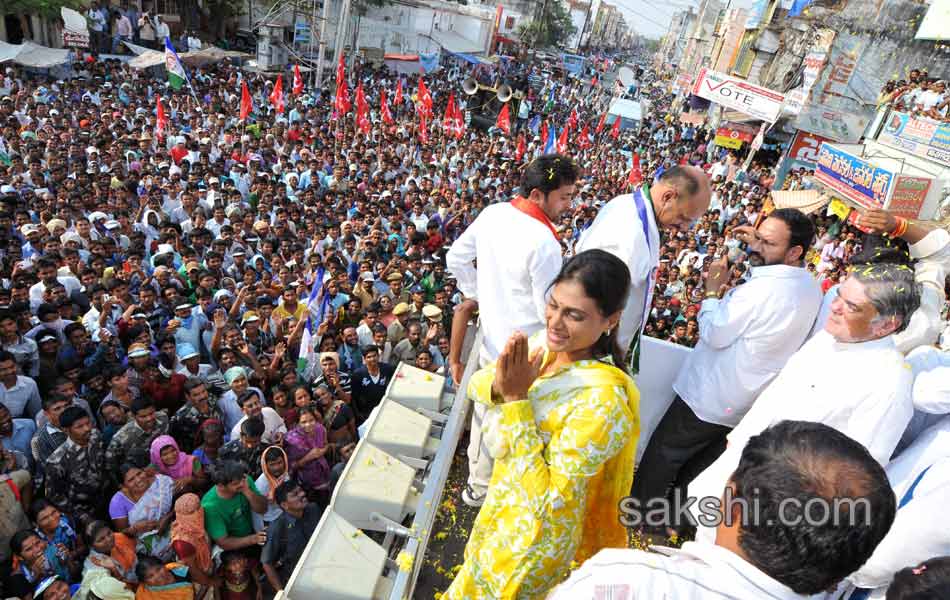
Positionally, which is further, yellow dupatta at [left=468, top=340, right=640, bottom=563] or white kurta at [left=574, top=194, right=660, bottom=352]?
white kurta at [left=574, top=194, right=660, bottom=352]

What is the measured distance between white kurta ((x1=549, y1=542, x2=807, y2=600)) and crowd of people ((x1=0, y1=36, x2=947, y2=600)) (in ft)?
0.20

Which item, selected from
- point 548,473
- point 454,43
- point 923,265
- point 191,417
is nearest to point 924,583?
point 548,473

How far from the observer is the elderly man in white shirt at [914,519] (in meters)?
1.62

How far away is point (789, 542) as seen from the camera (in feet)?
3.05

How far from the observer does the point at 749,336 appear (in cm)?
244

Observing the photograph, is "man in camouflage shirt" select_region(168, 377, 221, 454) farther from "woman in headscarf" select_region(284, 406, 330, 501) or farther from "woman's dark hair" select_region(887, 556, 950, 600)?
"woman's dark hair" select_region(887, 556, 950, 600)

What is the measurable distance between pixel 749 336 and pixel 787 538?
5.52 ft

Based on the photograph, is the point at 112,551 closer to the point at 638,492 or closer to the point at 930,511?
the point at 638,492

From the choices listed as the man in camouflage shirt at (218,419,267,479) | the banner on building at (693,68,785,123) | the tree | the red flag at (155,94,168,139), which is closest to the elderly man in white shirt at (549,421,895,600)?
the man in camouflage shirt at (218,419,267,479)

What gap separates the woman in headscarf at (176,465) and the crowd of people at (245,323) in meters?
0.01

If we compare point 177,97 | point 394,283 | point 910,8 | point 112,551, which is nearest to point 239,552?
point 112,551

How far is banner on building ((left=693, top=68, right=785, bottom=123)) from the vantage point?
14.8 metres

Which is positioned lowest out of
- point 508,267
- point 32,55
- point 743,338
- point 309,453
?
point 309,453

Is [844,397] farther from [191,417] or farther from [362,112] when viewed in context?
[362,112]
